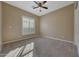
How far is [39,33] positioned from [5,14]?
3922 mm

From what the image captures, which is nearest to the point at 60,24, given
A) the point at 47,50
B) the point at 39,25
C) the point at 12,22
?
the point at 39,25

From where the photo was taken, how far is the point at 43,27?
317 inches

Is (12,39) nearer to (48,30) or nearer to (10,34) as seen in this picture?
(10,34)

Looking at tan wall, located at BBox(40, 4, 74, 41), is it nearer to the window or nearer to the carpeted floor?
the window

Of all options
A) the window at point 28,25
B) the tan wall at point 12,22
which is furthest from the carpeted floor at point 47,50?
the window at point 28,25

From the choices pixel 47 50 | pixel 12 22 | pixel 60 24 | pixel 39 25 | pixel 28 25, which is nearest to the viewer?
pixel 47 50

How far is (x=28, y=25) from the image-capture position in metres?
7.22

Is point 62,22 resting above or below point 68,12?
below

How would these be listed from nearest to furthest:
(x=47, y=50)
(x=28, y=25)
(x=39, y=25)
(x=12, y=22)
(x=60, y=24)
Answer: (x=47, y=50)
(x=12, y=22)
(x=60, y=24)
(x=28, y=25)
(x=39, y=25)

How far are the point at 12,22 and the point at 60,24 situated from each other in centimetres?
331

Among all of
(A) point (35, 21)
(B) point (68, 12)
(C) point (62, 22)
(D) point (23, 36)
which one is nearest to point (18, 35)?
(D) point (23, 36)

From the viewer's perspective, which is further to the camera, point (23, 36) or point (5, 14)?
point (23, 36)

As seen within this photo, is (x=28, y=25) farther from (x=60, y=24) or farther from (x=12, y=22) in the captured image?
(x=60, y=24)

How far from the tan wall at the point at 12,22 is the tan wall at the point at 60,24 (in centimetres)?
219
